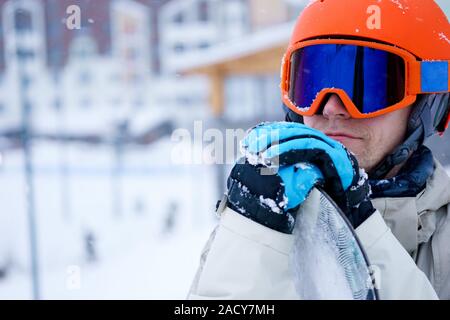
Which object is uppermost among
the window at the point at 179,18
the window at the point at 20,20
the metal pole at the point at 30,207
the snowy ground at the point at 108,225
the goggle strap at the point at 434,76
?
the window at the point at 179,18

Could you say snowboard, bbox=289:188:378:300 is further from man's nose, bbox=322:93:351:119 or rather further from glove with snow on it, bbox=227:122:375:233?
man's nose, bbox=322:93:351:119

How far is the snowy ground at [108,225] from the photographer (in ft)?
22.2

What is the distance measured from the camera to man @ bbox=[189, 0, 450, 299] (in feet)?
3.54

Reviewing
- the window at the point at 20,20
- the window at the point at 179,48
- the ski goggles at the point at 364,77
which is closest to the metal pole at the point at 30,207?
the window at the point at 20,20

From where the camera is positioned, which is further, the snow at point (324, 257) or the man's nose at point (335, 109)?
the man's nose at point (335, 109)

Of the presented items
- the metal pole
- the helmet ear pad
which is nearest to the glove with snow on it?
the helmet ear pad

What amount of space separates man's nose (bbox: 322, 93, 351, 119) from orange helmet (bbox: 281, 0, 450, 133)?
0.08 ft

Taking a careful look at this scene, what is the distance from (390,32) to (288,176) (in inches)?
31.9

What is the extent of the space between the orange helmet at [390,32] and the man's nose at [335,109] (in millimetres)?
25

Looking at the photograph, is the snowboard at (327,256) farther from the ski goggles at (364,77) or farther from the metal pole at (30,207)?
the metal pole at (30,207)

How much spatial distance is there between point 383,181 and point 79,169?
18252 millimetres

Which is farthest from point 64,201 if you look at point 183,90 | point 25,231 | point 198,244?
point 183,90

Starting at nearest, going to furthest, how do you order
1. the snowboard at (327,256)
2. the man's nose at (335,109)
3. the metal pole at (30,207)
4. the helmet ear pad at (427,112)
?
the snowboard at (327,256) < the man's nose at (335,109) < the helmet ear pad at (427,112) < the metal pole at (30,207)

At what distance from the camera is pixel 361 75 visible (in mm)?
1622
